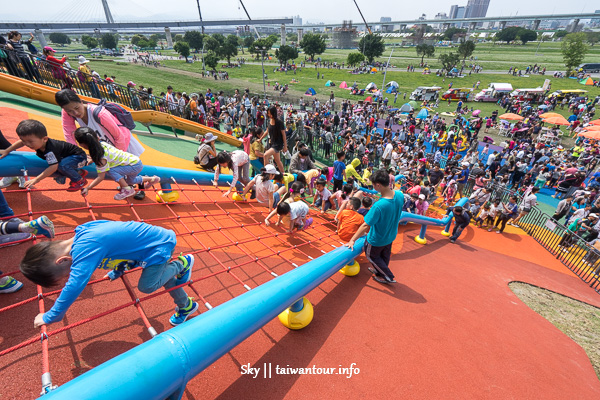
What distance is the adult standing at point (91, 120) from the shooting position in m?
3.85

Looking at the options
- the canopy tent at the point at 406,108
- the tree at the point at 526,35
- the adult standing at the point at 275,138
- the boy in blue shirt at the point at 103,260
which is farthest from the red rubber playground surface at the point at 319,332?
the tree at the point at 526,35

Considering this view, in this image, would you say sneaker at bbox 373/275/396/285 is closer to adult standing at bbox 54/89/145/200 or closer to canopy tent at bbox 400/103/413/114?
adult standing at bbox 54/89/145/200

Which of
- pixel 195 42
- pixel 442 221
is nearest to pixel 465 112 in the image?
pixel 442 221

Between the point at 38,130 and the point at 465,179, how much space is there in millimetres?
13482

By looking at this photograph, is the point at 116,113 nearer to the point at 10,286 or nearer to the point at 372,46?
the point at 10,286

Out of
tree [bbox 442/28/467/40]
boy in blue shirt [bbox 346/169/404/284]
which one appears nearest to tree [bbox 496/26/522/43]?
tree [bbox 442/28/467/40]

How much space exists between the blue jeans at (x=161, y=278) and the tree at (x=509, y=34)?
5419 inches

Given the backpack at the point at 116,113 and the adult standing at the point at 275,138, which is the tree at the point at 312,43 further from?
the backpack at the point at 116,113

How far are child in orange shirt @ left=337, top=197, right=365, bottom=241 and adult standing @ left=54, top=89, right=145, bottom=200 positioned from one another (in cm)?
419

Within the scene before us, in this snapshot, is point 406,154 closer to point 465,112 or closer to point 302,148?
point 302,148

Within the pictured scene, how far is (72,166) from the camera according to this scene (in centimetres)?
390

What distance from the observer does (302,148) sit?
726cm

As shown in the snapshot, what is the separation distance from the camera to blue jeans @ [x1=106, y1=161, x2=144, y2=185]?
13.6ft

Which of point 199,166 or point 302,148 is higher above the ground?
point 302,148
